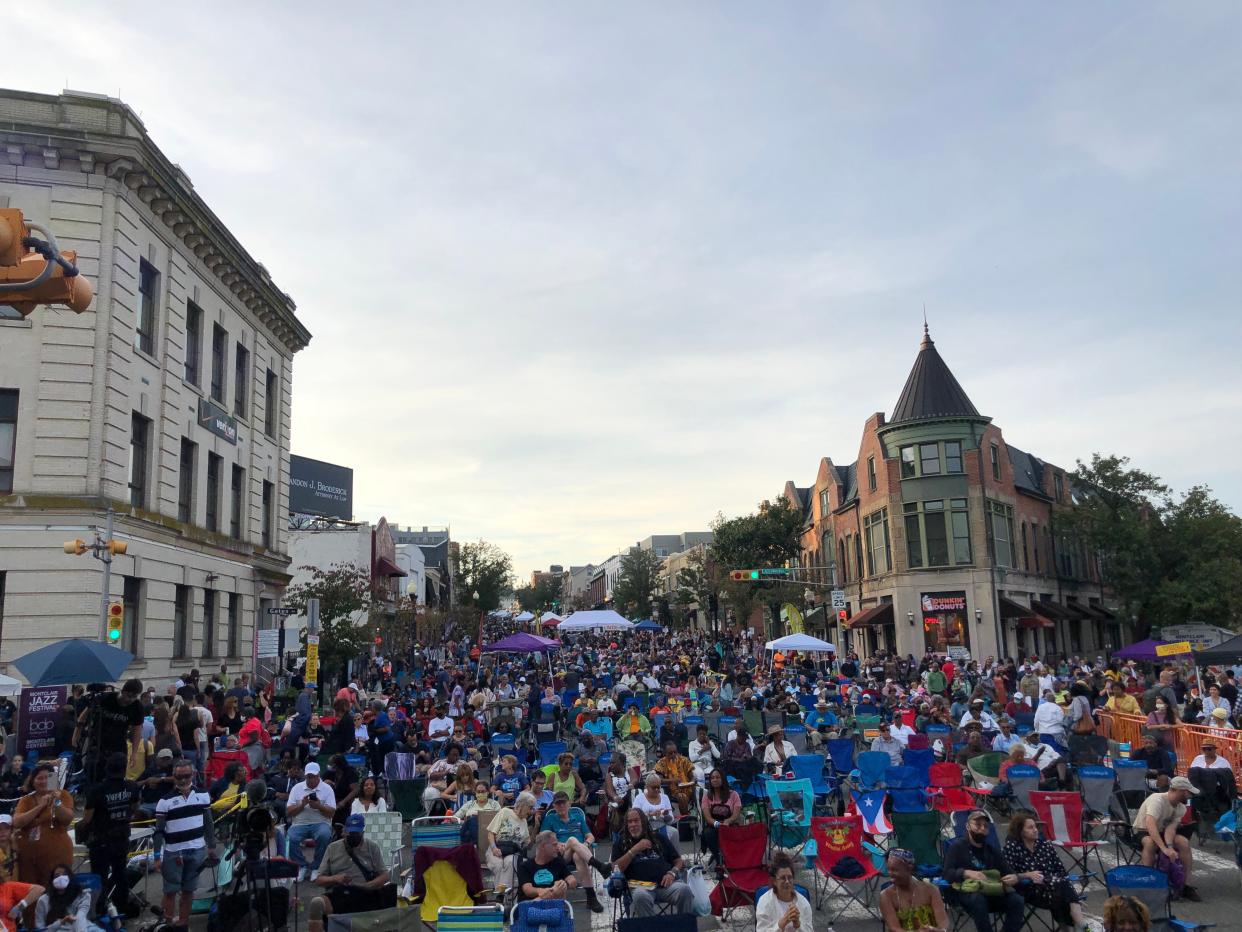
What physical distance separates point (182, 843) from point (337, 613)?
919 inches

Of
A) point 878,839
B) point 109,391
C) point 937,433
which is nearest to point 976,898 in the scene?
point 878,839

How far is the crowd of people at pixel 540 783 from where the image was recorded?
8.23 meters

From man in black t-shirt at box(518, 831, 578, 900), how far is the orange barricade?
9077 millimetres

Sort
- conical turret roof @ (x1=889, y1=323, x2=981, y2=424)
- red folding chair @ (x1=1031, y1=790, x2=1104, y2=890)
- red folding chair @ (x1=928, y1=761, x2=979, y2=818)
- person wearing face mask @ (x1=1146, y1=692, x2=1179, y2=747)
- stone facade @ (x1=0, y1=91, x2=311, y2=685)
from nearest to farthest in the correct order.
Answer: red folding chair @ (x1=1031, y1=790, x2=1104, y2=890) < red folding chair @ (x1=928, y1=761, x2=979, y2=818) < person wearing face mask @ (x1=1146, y1=692, x2=1179, y2=747) < stone facade @ (x1=0, y1=91, x2=311, y2=685) < conical turret roof @ (x1=889, y1=323, x2=981, y2=424)

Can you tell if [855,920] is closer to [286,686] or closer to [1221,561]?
[286,686]

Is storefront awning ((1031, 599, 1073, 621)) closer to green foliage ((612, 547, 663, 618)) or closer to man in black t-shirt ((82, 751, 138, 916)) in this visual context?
man in black t-shirt ((82, 751, 138, 916))

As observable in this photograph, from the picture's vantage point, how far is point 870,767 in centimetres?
1357

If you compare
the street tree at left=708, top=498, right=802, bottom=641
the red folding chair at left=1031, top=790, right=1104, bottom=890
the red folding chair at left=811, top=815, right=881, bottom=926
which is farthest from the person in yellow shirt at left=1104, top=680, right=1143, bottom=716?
the street tree at left=708, top=498, right=802, bottom=641

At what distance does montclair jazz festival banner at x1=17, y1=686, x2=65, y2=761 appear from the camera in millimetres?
14727

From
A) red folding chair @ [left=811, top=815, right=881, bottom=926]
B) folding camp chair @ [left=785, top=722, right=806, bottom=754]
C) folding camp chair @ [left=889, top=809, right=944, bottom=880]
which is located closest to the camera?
red folding chair @ [left=811, top=815, right=881, bottom=926]

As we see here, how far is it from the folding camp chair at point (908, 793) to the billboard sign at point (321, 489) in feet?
166

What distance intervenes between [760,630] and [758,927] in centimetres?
5780

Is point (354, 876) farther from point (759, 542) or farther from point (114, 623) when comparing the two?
point (759, 542)

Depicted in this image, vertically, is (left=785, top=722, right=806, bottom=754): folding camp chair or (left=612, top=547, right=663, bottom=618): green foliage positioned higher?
(left=612, top=547, right=663, bottom=618): green foliage
